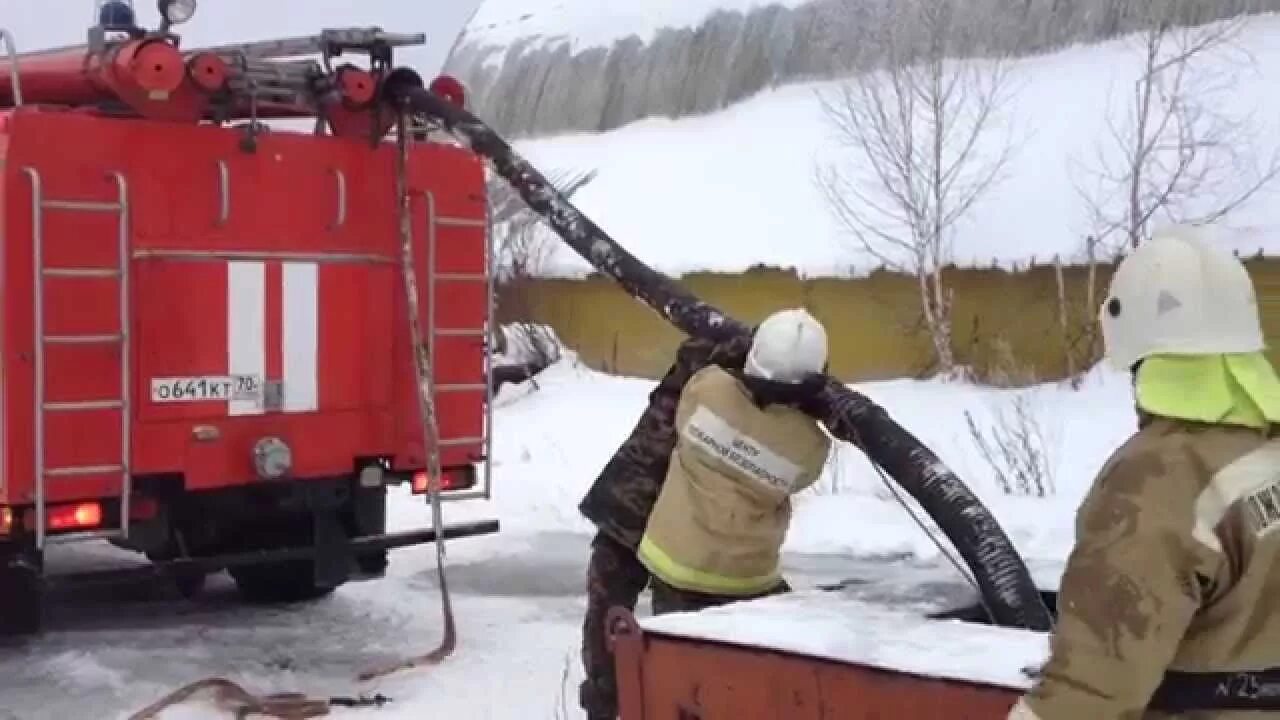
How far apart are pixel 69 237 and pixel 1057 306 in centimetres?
1366

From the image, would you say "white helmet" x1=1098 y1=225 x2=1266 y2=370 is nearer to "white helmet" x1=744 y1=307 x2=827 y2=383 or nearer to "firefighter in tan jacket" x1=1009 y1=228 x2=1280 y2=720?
"firefighter in tan jacket" x1=1009 y1=228 x2=1280 y2=720

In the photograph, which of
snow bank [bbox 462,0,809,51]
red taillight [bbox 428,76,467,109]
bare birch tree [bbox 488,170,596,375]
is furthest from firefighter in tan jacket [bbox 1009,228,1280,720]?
snow bank [bbox 462,0,809,51]

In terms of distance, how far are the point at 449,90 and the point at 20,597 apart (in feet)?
9.91

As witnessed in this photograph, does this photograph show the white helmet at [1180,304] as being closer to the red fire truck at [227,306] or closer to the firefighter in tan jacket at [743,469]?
Answer: the firefighter in tan jacket at [743,469]

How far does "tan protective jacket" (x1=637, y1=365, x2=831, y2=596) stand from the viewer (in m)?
5.31

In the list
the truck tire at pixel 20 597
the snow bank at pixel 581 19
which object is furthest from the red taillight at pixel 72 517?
the snow bank at pixel 581 19

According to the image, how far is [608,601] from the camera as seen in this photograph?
611 cm

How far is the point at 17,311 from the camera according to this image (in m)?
7.11

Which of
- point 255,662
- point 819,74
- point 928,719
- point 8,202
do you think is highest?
point 819,74

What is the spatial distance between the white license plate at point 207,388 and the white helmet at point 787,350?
3233mm

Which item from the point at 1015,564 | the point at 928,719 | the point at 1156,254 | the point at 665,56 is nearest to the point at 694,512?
the point at 1015,564

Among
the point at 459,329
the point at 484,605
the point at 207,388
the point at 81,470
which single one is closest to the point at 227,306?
the point at 207,388

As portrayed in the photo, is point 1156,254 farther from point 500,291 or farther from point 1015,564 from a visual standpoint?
point 500,291

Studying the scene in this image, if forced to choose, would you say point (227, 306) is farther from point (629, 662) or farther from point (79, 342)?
point (629, 662)
